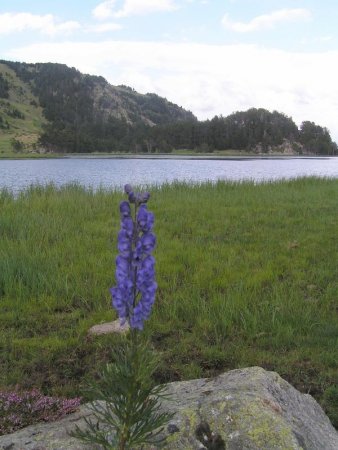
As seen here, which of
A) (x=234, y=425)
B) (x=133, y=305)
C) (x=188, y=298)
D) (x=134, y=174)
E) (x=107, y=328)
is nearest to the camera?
(x=133, y=305)

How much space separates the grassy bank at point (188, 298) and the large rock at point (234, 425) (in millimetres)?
1282

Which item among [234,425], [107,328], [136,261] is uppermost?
[136,261]

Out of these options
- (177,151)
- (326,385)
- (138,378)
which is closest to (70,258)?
(326,385)

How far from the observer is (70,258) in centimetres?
855

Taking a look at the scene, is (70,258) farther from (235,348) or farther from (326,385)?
(326,385)

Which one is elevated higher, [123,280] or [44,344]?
[123,280]

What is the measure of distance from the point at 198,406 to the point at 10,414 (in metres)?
1.85

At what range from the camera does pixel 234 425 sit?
290 cm

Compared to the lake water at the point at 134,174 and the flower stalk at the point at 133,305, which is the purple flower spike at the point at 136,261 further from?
the lake water at the point at 134,174

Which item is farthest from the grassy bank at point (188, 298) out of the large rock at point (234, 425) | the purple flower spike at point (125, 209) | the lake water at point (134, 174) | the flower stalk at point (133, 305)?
the lake water at point (134, 174)

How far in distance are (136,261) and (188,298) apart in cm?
463

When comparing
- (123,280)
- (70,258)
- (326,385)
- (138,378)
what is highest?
(123,280)

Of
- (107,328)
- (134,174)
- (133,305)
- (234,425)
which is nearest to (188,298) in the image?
(107,328)

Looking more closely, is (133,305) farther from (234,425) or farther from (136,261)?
(234,425)
